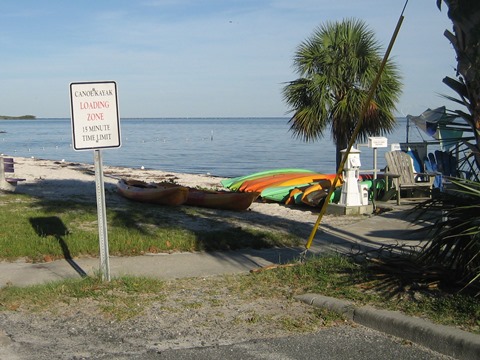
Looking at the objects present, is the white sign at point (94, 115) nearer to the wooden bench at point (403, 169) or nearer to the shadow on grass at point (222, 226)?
the shadow on grass at point (222, 226)

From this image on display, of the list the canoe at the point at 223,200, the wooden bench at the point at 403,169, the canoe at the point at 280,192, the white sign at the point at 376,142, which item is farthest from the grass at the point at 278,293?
the canoe at the point at 280,192

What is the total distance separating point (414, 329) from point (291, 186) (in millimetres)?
11157

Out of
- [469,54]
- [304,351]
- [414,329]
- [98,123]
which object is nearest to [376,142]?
[469,54]

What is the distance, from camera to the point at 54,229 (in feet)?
34.9

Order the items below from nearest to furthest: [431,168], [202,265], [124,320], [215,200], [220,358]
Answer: [220,358]
[124,320]
[202,265]
[215,200]
[431,168]

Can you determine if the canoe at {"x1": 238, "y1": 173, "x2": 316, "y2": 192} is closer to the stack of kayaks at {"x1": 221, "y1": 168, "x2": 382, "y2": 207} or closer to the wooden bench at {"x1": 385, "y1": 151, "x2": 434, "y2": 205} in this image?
the stack of kayaks at {"x1": 221, "y1": 168, "x2": 382, "y2": 207}

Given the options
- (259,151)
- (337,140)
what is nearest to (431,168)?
(337,140)

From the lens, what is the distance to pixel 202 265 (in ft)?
29.5

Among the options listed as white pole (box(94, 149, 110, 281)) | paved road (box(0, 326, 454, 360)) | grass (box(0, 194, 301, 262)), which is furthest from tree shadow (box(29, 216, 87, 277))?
paved road (box(0, 326, 454, 360))

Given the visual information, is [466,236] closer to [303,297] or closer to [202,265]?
[303,297]

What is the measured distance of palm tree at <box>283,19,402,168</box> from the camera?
1720 cm

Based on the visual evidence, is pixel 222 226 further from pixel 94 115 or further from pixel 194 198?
pixel 94 115

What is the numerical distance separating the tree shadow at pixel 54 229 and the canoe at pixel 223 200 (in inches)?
143

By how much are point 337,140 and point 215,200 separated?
16.0ft
